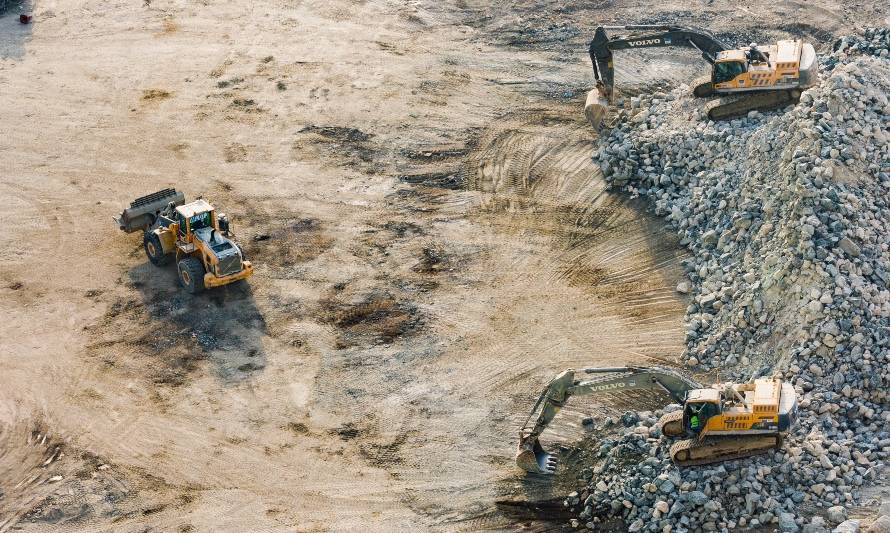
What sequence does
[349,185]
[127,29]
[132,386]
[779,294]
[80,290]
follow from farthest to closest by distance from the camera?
1. [127,29]
2. [349,185]
3. [80,290]
4. [132,386]
5. [779,294]

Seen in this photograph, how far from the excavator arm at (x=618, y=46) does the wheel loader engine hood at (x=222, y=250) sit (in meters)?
9.46

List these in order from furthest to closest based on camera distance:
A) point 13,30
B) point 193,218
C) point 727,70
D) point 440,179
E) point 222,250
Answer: point 13,30 < point 440,179 < point 727,70 < point 193,218 < point 222,250

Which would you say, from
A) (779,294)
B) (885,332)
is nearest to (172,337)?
(779,294)

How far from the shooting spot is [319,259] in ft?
79.2

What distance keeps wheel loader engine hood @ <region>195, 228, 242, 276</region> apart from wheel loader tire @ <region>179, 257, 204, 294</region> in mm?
498

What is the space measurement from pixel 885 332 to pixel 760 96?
770cm

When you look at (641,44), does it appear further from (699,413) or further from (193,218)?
(699,413)

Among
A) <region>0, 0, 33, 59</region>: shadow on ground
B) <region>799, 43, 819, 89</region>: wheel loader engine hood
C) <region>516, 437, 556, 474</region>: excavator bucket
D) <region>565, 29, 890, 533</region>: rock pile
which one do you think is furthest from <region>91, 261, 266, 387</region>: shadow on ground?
<region>799, 43, 819, 89</region>: wheel loader engine hood

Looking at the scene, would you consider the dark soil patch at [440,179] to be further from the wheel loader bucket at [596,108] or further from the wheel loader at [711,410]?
the wheel loader at [711,410]

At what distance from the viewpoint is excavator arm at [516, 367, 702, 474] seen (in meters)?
17.3

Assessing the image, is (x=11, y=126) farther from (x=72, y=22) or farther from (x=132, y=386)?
(x=132, y=386)

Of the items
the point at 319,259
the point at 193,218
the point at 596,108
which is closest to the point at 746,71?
the point at 596,108

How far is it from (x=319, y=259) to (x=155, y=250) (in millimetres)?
3540

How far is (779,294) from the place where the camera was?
64.0ft
